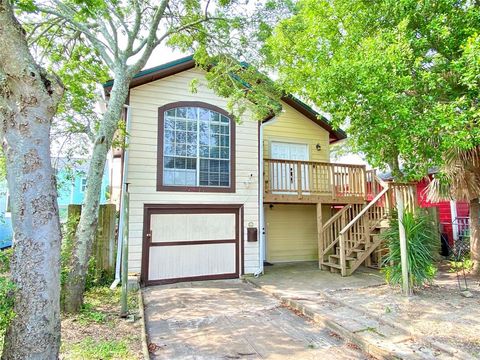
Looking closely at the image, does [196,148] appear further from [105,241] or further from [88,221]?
[88,221]

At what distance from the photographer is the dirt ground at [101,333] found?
150 inches

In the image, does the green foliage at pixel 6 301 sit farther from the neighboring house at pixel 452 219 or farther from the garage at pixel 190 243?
the neighboring house at pixel 452 219

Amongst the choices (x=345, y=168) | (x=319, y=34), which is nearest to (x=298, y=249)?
(x=345, y=168)

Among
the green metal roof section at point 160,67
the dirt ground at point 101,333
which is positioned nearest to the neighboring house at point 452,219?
the green metal roof section at point 160,67

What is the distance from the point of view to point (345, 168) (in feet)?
32.7

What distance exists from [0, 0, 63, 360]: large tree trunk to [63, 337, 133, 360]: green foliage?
801 mm

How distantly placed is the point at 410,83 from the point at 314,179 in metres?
5.38

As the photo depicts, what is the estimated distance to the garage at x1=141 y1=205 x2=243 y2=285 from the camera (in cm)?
773

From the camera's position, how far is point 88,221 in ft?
18.3

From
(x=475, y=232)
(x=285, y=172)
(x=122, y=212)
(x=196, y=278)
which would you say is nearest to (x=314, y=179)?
(x=285, y=172)

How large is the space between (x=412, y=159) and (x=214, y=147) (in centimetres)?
497

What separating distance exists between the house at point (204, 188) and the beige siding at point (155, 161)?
0.08 ft

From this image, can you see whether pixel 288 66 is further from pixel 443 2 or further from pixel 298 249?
pixel 298 249

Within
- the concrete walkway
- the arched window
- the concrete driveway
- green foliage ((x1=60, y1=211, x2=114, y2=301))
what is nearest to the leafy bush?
the concrete walkway
